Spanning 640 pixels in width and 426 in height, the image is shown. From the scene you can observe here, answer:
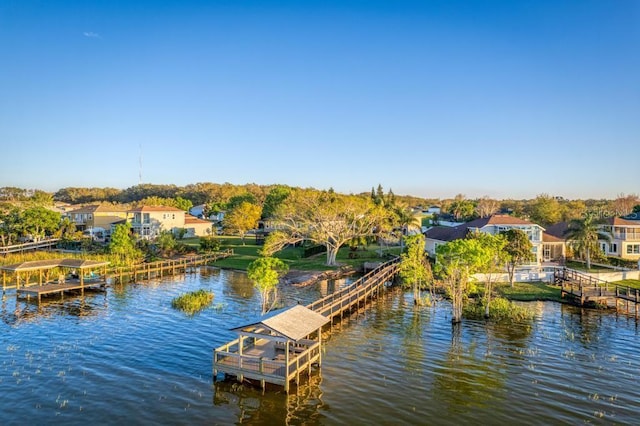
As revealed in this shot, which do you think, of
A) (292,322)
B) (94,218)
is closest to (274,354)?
(292,322)

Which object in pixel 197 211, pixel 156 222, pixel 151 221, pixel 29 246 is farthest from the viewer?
pixel 197 211

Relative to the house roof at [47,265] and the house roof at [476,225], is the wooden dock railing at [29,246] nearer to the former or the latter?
the house roof at [47,265]

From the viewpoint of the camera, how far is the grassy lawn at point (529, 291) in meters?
38.4

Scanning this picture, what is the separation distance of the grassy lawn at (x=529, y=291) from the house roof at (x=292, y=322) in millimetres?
22218

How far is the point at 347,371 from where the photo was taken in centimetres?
2230

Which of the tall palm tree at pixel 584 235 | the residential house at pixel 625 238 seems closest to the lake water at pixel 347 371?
the tall palm tree at pixel 584 235

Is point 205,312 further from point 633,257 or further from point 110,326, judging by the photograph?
point 633,257

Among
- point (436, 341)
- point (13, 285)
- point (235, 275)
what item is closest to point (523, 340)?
point (436, 341)

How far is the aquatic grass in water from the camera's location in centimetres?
3472

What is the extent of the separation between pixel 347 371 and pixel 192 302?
1768 cm

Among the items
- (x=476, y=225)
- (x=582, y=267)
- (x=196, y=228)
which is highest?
(x=476, y=225)

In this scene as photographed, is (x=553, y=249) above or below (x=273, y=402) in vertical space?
above

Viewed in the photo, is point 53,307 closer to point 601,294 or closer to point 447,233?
point 601,294

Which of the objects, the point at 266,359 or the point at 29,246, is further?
the point at 29,246
